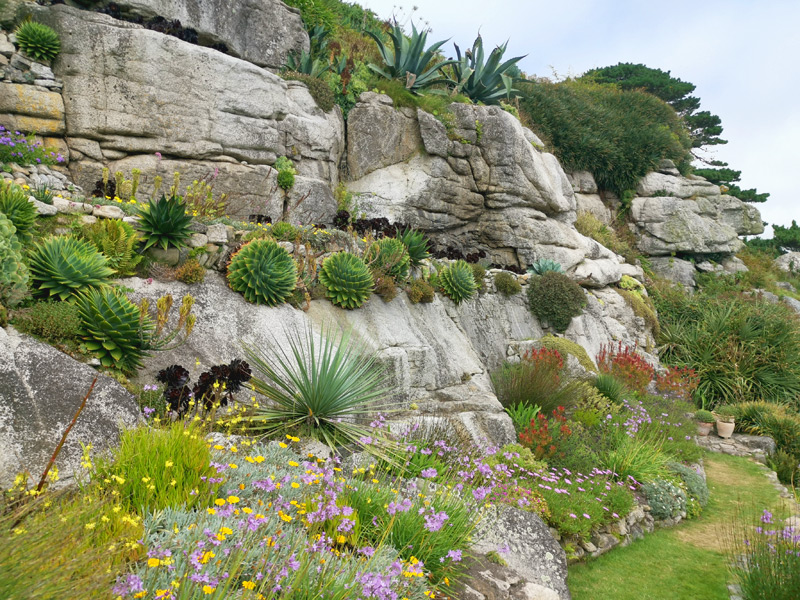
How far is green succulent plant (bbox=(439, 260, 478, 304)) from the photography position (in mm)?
10391

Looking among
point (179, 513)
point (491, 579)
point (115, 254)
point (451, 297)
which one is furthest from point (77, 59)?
point (491, 579)

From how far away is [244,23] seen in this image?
40.0 ft

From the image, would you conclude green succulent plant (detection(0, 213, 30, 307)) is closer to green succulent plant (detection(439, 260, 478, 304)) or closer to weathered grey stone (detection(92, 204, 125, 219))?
weathered grey stone (detection(92, 204, 125, 219))

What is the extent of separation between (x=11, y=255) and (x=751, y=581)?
23.2 ft

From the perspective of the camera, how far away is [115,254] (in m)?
6.05

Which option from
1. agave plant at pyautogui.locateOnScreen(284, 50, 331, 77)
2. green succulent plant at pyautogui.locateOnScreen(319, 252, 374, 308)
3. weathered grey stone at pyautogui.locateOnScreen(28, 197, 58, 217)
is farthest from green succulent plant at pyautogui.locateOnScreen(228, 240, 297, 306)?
agave plant at pyautogui.locateOnScreen(284, 50, 331, 77)

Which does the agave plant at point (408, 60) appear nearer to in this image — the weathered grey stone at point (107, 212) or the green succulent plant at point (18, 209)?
the weathered grey stone at point (107, 212)

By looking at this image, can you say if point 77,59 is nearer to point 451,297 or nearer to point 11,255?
point 11,255

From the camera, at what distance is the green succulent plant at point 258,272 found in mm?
6879

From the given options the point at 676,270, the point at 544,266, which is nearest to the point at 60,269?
the point at 544,266

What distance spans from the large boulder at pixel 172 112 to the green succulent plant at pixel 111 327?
5.97 meters

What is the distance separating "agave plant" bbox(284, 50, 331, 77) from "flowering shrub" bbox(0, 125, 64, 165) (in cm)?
602

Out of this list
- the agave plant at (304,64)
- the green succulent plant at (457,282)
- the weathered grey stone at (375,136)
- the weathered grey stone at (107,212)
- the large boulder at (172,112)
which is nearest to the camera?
the weathered grey stone at (107,212)

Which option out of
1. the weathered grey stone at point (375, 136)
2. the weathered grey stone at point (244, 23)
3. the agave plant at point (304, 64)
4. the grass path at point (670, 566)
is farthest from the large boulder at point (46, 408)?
the agave plant at point (304, 64)
